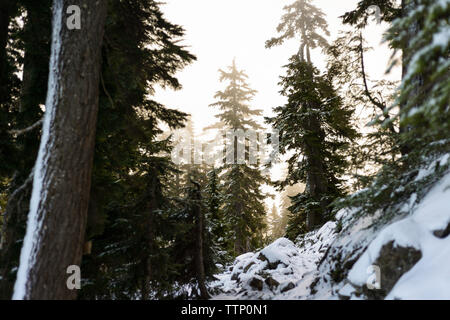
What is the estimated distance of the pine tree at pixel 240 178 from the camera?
1952 cm

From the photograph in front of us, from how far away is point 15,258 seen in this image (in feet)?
15.0

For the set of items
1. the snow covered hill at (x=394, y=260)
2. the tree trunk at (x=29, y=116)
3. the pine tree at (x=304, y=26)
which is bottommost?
the snow covered hill at (x=394, y=260)

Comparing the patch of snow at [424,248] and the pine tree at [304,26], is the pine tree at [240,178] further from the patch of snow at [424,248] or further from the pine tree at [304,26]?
the patch of snow at [424,248]

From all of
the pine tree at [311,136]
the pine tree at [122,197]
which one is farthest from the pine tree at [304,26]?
the pine tree at [122,197]

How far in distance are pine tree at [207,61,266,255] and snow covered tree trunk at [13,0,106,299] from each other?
1594cm

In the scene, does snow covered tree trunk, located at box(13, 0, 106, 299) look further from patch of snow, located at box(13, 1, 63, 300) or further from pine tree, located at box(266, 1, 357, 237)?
pine tree, located at box(266, 1, 357, 237)

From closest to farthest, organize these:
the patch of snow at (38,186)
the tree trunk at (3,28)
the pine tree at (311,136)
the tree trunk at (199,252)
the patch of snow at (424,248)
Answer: the patch of snow at (424,248), the patch of snow at (38,186), the tree trunk at (3,28), the tree trunk at (199,252), the pine tree at (311,136)

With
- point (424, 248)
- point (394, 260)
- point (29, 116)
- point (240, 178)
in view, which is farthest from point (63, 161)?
point (240, 178)

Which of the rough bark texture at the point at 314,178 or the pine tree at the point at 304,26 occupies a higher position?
the pine tree at the point at 304,26

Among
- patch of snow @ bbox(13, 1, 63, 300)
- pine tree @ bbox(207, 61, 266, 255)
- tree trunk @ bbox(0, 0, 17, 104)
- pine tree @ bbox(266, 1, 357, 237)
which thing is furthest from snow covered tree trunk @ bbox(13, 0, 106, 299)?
pine tree @ bbox(207, 61, 266, 255)

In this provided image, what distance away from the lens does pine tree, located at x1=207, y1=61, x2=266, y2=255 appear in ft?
64.0

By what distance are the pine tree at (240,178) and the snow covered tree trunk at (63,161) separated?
628 inches
